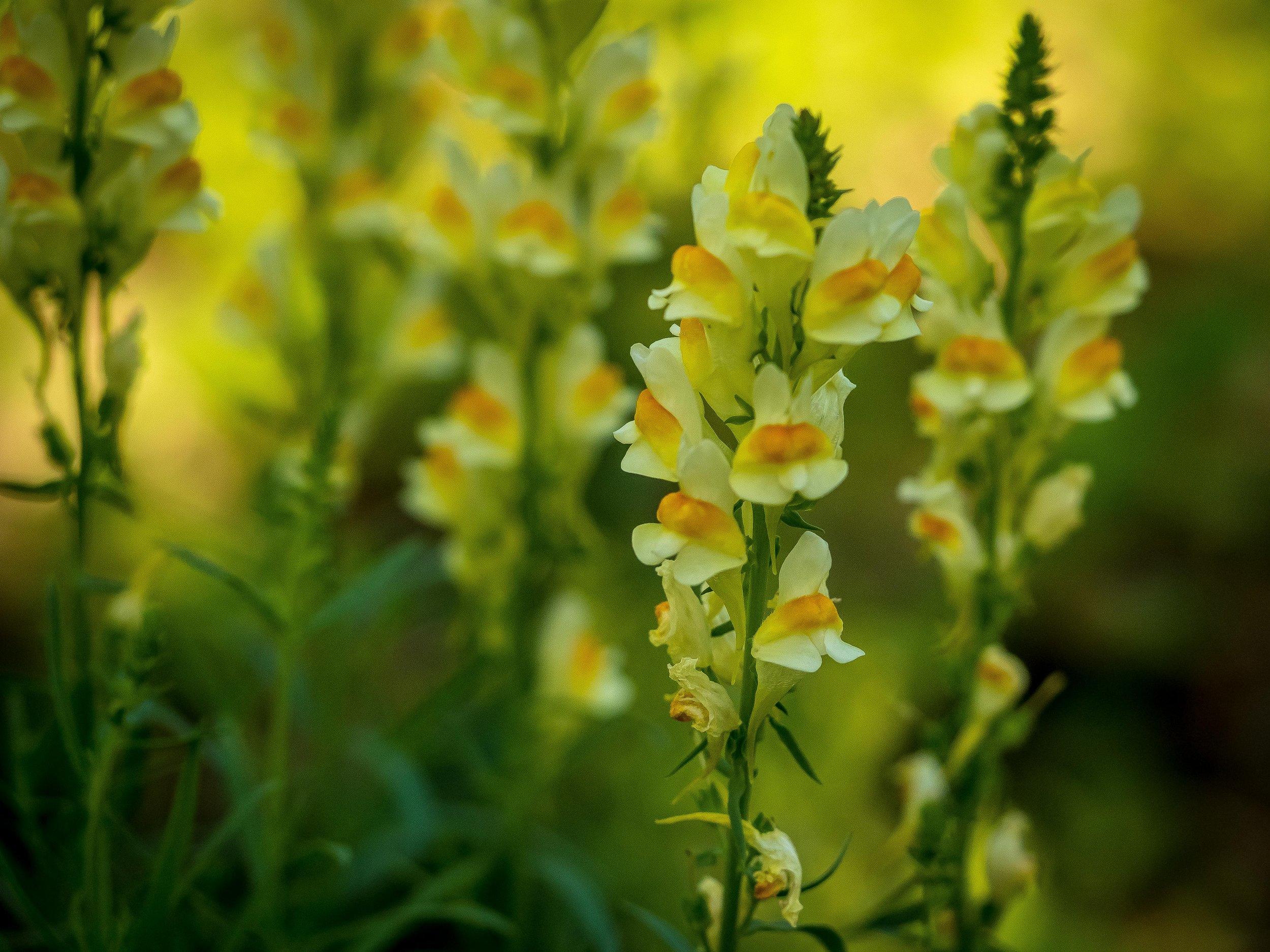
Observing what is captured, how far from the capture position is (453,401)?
172 cm

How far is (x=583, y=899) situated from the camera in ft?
5.09

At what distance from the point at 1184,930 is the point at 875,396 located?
1.60 m

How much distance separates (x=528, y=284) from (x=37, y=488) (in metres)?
0.81

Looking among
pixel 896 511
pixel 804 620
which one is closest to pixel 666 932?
pixel 804 620

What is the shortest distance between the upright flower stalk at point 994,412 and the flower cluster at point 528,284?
22.9 inches

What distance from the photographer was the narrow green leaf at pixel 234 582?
114cm

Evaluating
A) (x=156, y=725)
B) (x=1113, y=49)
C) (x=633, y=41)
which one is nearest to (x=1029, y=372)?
(x=633, y=41)

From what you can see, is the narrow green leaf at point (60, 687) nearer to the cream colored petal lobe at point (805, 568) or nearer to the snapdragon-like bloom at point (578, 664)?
the cream colored petal lobe at point (805, 568)

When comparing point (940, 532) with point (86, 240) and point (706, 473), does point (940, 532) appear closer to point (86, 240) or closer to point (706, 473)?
point (706, 473)

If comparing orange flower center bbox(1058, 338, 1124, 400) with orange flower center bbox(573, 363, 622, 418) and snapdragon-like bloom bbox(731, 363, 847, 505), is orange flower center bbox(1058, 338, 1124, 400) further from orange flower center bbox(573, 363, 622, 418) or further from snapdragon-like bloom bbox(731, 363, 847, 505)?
orange flower center bbox(573, 363, 622, 418)

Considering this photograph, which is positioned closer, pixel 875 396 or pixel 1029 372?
pixel 1029 372

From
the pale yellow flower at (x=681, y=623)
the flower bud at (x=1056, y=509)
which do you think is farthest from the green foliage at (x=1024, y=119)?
the pale yellow flower at (x=681, y=623)

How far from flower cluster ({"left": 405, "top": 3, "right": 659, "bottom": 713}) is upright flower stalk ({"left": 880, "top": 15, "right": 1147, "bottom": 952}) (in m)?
0.58

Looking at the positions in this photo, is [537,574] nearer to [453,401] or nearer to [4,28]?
[453,401]
